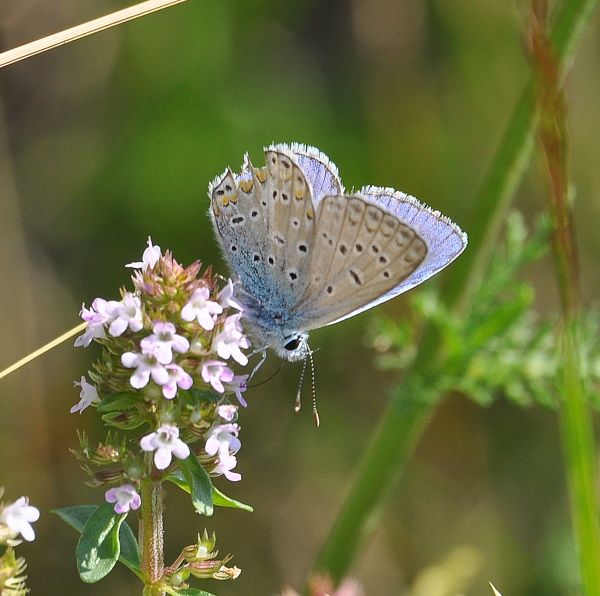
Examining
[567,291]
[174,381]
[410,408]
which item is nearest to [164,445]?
[174,381]

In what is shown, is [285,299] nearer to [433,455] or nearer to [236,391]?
[236,391]

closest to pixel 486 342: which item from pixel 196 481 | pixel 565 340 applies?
pixel 565 340

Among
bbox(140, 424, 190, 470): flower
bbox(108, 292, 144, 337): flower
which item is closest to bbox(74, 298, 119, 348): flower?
bbox(108, 292, 144, 337): flower

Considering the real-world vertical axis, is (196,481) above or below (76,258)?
above

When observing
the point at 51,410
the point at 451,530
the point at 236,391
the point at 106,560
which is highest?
the point at 236,391

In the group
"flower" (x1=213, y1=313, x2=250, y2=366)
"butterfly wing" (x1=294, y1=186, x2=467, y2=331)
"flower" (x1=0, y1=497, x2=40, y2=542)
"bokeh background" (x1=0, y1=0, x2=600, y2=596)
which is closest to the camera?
"flower" (x1=0, y1=497, x2=40, y2=542)

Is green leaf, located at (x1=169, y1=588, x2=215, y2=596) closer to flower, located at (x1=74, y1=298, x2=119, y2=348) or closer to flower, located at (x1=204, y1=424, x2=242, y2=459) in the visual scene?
flower, located at (x1=204, y1=424, x2=242, y2=459)

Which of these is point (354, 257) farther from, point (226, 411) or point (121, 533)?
point (121, 533)
